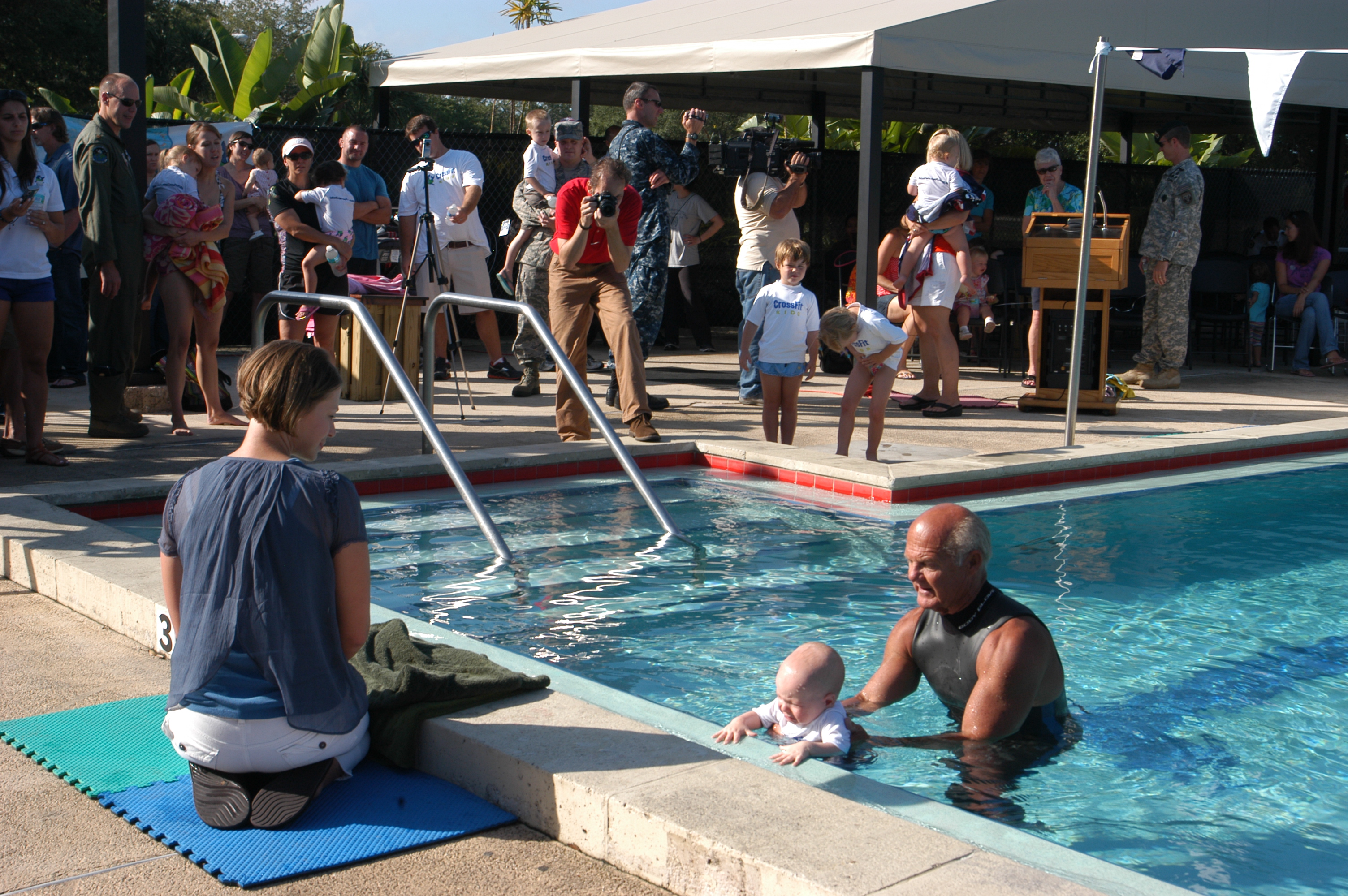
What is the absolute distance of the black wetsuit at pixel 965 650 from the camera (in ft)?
11.7

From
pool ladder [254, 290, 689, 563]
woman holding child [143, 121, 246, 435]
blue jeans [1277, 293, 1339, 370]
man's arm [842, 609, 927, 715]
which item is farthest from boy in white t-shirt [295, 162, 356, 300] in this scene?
→ blue jeans [1277, 293, 1339, 370]

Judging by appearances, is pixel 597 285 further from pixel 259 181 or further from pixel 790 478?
pixel 259 181

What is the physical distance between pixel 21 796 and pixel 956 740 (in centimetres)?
246

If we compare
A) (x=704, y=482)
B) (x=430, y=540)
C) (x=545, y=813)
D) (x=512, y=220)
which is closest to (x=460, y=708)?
(x=545, y=813)

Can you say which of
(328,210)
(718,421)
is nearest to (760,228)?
(718,421)

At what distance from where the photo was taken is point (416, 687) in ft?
10.7

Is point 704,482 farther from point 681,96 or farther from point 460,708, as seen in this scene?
point 681,96

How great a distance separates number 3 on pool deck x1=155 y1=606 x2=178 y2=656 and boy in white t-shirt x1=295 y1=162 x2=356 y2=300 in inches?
198

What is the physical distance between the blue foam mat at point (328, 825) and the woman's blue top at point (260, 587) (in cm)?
23

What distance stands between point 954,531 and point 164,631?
2431 mm

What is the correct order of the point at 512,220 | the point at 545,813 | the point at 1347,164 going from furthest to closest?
the point at 1347,164
the point at 512,220
the point at 545,813

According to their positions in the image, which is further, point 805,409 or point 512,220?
point 512,220

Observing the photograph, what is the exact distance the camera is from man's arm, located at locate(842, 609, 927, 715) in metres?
3.91

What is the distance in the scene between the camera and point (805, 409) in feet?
32.1
